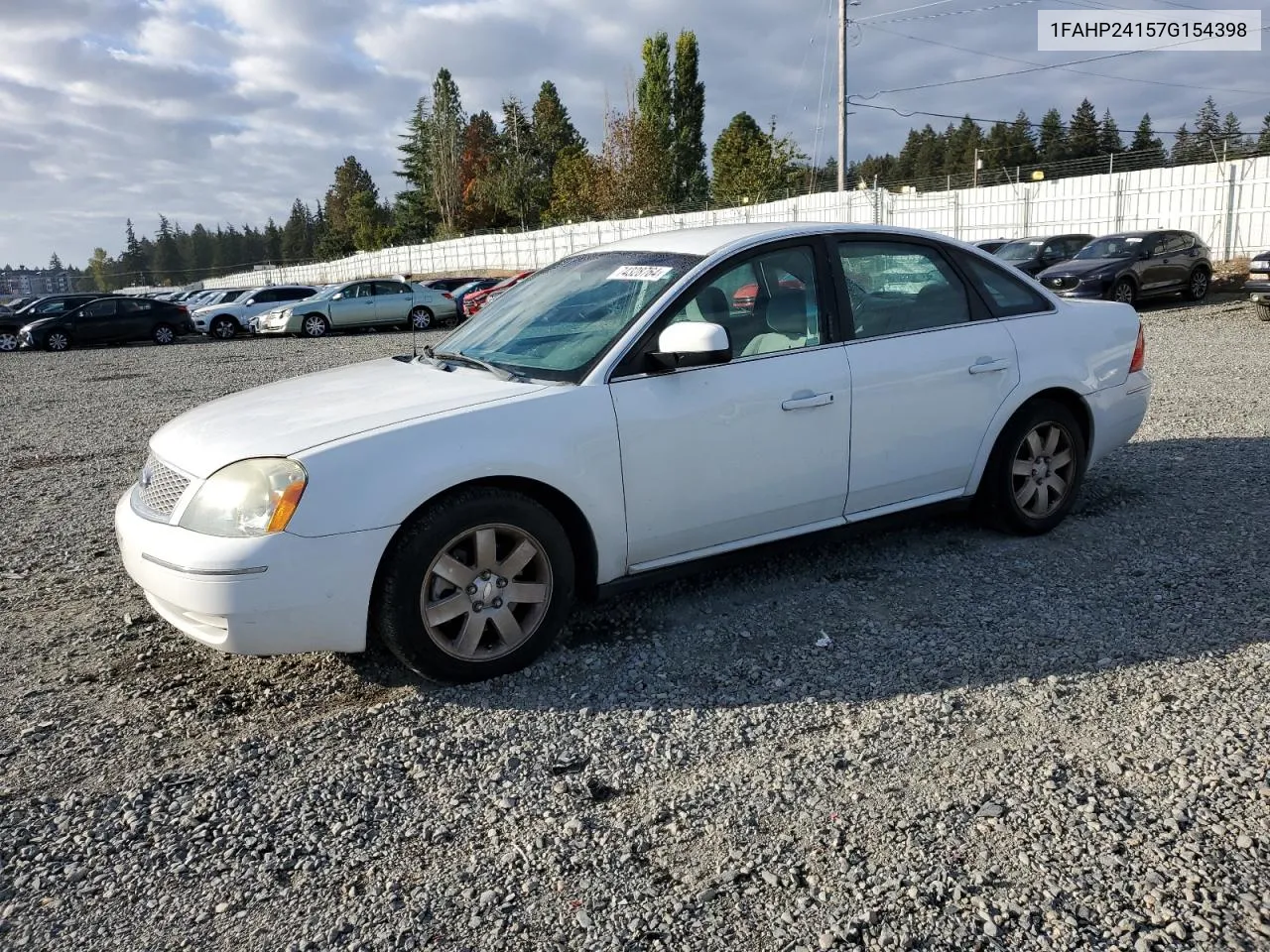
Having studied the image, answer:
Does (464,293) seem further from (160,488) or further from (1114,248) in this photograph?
(160,488)

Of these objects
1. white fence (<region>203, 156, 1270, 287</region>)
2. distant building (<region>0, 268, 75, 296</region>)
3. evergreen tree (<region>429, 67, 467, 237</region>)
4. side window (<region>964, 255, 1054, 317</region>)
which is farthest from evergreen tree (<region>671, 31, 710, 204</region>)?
distant building (<region>0, 268, 75, 296</region>)

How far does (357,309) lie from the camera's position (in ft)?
85.1

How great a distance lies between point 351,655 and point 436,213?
88.6 meters

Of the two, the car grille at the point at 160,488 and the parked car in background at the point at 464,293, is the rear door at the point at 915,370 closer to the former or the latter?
the car grille at the point at 160,488

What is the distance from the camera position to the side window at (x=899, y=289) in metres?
4.42

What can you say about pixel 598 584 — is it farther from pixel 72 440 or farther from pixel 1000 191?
pixel 1000 191

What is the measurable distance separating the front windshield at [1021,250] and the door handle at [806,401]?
1947 centimetres

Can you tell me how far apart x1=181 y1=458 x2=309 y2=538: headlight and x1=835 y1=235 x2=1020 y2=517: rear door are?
2.38 m

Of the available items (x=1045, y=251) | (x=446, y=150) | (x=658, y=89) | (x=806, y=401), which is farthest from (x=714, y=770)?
(x=446, y=150)

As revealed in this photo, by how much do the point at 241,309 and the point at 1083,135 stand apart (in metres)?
90.5

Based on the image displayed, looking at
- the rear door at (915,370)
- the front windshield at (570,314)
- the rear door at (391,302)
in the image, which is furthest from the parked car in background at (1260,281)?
the rear door at (391,302)

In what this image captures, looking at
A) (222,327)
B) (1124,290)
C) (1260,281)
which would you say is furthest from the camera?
(222,327)

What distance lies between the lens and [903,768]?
297cm

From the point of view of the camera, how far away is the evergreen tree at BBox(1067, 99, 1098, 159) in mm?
92812
